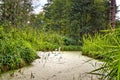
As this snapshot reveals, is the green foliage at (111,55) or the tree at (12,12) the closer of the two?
the green foliage at (111,55)

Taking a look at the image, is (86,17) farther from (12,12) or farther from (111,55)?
(111,55)

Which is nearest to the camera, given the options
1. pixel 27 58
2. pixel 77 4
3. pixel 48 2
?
pixel 27 58

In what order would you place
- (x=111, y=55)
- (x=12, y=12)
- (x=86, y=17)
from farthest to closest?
(x=86, y=17), (x=12, y=12), (x=111, y=55)

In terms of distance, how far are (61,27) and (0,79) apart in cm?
2218

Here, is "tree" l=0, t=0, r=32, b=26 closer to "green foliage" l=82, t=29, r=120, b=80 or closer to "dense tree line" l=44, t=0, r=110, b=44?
"dense tree line" l=44, t=0, r=110, b=44

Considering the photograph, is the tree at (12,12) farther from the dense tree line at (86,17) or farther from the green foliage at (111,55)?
the green foliage at (111,55)

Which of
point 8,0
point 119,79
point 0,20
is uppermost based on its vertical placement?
point 8,0

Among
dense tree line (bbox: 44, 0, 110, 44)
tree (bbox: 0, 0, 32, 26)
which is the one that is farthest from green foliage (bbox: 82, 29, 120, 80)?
dense tree line (bbox: 44, 0, 110, 44)

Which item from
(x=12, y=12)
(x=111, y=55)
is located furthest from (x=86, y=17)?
(x=111, y=55)

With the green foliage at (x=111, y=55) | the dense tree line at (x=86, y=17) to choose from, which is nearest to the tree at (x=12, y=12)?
the dense tree line at (x=86, y=17)

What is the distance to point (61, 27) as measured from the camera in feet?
84.6

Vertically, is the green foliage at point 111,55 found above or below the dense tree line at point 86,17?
below

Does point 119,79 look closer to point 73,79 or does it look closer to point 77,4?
point 73,79

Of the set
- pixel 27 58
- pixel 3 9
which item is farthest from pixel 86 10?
pixel 27 58
